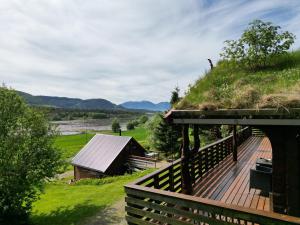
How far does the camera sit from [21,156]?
13664mm

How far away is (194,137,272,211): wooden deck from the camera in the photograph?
848 centimetres

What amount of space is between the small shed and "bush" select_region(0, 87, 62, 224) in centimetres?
1418

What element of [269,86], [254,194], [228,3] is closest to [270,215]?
[269,86]

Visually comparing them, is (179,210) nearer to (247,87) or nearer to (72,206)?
(247,87)

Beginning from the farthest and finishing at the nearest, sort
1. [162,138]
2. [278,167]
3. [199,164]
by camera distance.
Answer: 1. [162,138]
2. [199,164]
3. [278,167]

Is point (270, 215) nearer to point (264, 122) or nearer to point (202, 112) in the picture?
point (264, 122)

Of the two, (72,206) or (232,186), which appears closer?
(232,186)

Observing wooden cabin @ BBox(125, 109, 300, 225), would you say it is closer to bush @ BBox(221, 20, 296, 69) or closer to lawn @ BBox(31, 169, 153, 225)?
bush @ BBox(221, 20, 296, 69)

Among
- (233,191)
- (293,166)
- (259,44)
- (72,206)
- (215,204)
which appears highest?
(259,44)

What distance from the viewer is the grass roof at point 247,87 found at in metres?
6.42

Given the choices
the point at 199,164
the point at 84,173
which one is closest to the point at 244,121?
the point at 199,164

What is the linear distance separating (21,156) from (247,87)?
37.1 ft

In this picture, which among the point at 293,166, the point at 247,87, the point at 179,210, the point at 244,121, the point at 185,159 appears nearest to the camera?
the point at 179,210

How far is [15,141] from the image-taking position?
1420 cm
